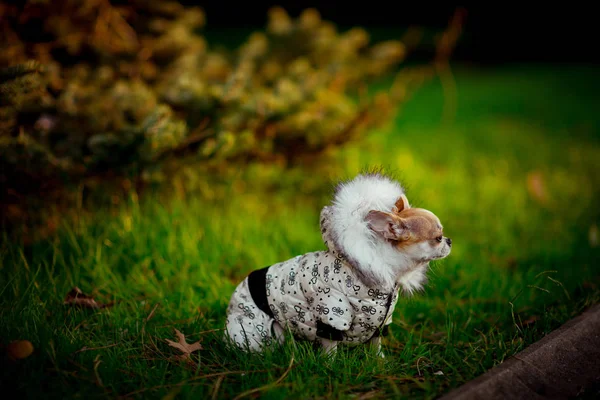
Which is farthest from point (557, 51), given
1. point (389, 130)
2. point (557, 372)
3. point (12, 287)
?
point (12, 287)

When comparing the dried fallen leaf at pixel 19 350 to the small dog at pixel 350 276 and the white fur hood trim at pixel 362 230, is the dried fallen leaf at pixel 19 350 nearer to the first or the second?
the small dog at pixel 350 276

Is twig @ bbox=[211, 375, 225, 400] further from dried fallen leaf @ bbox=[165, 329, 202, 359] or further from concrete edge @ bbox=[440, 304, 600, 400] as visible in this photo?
concrete edge @ bbox=[440, 304, 600, 400]

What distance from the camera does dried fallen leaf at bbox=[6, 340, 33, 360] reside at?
2.15 meters

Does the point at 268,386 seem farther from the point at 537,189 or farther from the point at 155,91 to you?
the point at 537,189

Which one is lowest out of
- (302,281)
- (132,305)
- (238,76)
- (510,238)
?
(510,238)

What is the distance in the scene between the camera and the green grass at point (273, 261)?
2229 millimetres

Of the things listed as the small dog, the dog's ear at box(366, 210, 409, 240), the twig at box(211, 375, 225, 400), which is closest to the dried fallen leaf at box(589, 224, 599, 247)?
the small dog

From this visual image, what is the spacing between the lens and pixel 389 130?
6676 mm

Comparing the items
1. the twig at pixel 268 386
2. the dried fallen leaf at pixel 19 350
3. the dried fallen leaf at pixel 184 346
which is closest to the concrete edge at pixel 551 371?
the twig at pixel 268 386

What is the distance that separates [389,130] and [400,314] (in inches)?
163

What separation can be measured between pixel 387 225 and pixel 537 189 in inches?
131

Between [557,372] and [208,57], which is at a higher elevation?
[208,57]

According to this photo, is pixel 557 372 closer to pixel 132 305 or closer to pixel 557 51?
pixel 132 305

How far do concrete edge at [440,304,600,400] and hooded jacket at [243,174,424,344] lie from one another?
463 millimetres
